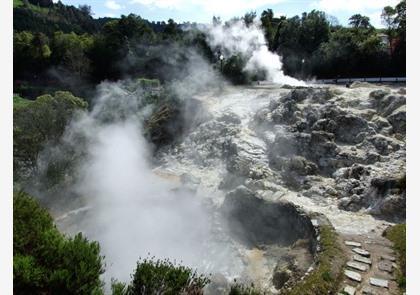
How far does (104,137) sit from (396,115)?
19993mm

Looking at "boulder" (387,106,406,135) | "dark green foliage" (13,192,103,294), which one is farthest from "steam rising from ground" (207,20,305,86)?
"dark green foliage" (13,192,103,294)

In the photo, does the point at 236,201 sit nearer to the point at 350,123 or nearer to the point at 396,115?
the point at 350,123

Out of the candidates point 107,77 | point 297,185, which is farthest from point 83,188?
point 107,77

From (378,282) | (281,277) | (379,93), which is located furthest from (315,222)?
(379,93)

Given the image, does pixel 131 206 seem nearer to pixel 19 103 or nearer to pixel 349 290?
pixel 349 290

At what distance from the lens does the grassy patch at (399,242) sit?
43.6 ft

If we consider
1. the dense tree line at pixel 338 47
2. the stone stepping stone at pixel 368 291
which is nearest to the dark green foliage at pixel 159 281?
the stone stepping stone at pixel 368 291

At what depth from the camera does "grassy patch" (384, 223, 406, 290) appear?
13294 millimetres

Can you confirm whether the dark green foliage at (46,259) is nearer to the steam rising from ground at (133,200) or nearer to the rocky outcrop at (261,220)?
the steam rising from ground at (133,200)

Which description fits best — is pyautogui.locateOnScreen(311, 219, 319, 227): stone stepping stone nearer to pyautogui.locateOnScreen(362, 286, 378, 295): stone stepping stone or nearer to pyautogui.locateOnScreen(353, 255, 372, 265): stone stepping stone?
pyautogui.locateOnScreen(353, 255, 372, 265): stone stepping stone

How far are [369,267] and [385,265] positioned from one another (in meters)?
0.59

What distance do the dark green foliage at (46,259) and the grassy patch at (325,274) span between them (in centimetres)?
646

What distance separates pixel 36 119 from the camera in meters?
23.9

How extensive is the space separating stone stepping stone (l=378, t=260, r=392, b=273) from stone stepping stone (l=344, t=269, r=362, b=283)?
1.04 metres
